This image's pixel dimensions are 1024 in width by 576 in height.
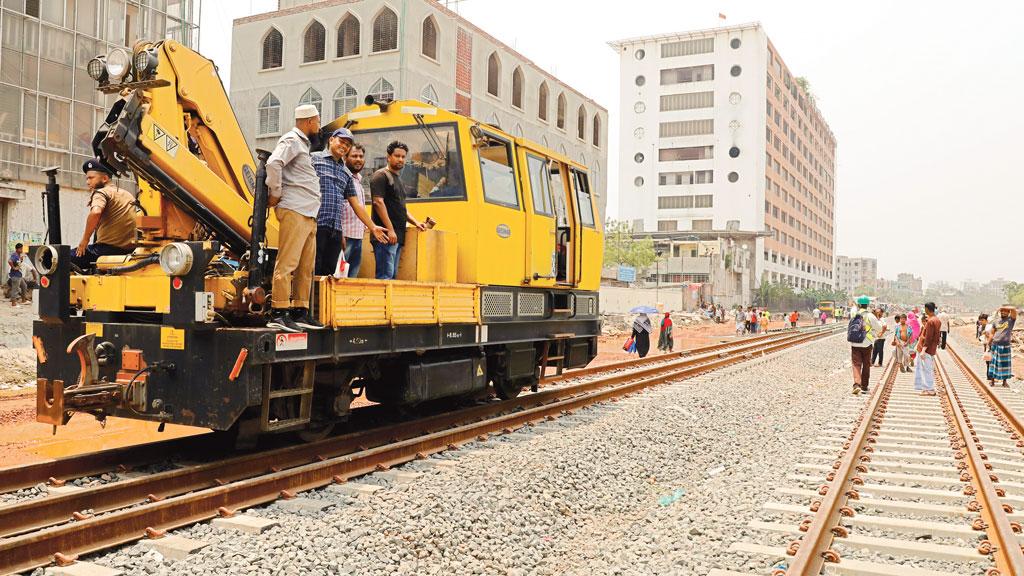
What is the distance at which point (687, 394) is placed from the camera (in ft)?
40.8

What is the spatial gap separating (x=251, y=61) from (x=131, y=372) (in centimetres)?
3501

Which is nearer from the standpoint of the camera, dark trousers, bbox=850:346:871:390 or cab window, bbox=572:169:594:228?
cab window, bbox=572:169:594:228

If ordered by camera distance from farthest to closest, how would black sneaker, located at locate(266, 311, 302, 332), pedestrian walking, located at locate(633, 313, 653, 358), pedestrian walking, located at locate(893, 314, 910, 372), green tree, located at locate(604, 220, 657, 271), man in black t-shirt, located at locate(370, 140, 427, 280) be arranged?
green tree, located at locate(604, 220, 657, 271) < pedestrian walking, located at locate(633, 313, 653, 358) < pedestrian walking, located at locate(893, 314, 910, 372) < man in black t-shirt, located at locate(370, 140, 427, 280) < black sneaker, located at locate(266, 311, 302, 332)

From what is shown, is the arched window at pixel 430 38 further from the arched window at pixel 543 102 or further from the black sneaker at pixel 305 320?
the black sneaker at pixel 305 320

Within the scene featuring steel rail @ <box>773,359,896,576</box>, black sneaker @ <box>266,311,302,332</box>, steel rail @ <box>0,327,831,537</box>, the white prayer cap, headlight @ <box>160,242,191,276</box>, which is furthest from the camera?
the white prayer cap

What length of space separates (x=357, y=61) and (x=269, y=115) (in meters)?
5.42

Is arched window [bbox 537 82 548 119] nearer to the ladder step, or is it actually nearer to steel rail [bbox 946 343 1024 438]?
steel rail [bbox 946 343 1024 438]

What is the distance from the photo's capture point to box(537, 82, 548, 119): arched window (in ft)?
144

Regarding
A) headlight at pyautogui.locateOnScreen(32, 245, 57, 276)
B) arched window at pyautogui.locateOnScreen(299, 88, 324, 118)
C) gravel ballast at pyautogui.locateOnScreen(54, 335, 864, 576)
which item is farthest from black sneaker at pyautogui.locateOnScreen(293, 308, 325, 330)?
arched window at pyautogui.locateOnScreen(299, 88, 324, 118)

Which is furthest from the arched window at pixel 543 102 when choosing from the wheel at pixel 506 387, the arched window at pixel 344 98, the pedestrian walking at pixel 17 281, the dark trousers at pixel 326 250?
the dark trousers at pixel 326 250

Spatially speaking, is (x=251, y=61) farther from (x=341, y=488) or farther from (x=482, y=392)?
(x=341, y=488)

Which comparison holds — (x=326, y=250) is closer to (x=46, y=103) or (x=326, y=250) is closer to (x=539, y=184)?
(x=539, y=184)

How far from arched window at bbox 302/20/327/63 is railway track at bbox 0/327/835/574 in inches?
1200

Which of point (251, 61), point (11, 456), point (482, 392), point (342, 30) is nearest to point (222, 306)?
point (11, 456)
